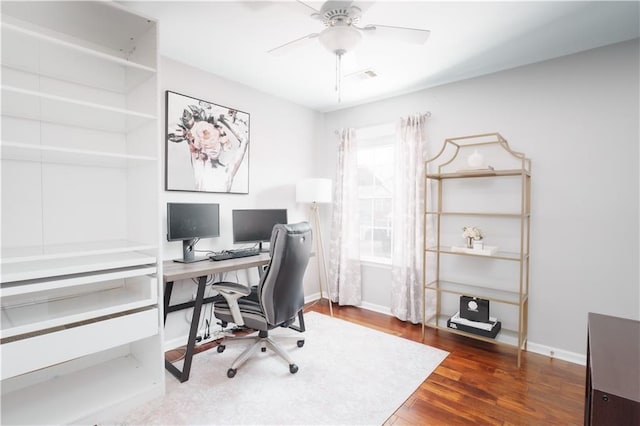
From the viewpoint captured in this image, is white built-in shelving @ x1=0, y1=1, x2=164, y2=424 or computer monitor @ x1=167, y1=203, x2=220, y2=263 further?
computer monitor @ x1=167, y1=203, x2=220, y2=263

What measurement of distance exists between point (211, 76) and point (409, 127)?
209 centimetres

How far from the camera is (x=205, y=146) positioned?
2.85 metres

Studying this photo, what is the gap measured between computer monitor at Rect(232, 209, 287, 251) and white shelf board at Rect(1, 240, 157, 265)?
948mm

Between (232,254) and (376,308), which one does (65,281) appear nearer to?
(232,254)

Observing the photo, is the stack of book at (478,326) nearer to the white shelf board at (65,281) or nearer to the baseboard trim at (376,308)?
the baseboard trim at (376,308)


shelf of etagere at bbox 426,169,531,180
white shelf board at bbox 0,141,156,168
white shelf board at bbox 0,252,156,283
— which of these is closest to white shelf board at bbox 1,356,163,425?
white shelf board at bbox 0,252,156,283

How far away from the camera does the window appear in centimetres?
364

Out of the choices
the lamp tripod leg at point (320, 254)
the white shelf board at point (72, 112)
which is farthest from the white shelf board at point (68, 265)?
the lamp tripod leg at point (320, 254)

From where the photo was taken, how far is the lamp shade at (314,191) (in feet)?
11.4

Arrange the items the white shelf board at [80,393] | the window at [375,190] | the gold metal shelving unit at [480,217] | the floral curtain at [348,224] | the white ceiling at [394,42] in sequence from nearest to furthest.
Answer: the white shelf board at [80,393] < the white ceiling at [394,42] < the gold metal shelving unit at [480,217] < the window at [375,190] < the floral curtain at [348,224]

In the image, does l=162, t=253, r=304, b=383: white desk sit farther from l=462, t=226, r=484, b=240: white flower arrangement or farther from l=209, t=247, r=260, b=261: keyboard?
l=462, t=226, r=484, b=240: white flower arrangement

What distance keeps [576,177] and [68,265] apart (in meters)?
3.60

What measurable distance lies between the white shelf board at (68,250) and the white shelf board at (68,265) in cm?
5

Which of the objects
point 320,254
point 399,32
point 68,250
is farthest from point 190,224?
point 399,32
